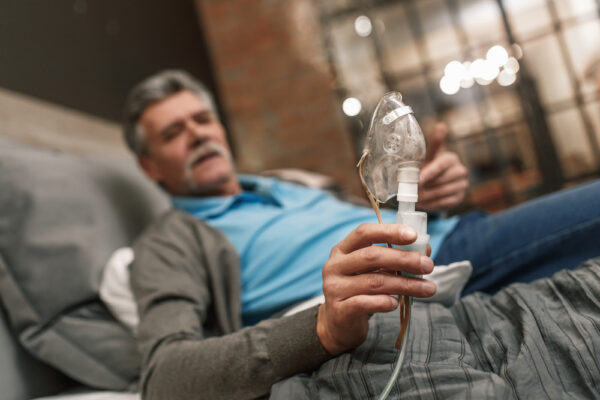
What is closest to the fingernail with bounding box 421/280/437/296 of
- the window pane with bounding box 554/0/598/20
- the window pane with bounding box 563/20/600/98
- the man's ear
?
the man's ear

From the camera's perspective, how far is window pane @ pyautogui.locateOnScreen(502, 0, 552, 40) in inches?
111

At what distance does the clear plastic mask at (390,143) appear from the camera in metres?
0.49

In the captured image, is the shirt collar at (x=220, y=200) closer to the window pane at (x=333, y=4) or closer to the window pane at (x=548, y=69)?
the window pane at (x=333, y=4)

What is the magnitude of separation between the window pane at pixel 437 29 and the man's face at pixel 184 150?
2.16 m

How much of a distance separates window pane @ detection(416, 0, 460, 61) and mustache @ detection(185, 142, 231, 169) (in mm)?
2163

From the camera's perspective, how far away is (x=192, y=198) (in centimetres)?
126

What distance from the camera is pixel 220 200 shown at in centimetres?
120

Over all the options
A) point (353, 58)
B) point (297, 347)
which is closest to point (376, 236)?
point (297, 347)

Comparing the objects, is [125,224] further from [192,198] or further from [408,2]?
[408,2]

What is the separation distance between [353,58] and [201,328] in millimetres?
2494

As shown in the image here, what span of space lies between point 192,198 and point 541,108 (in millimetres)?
2492

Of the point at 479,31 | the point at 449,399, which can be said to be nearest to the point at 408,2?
the point at 479,31

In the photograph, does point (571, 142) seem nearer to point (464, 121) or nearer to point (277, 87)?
point (464, 121)

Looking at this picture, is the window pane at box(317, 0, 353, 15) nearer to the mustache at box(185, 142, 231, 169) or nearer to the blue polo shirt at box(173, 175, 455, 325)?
the mustache at box(185, 142, 231, 169)
